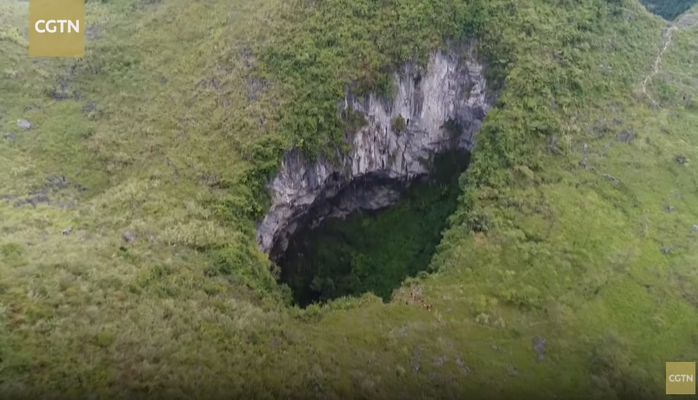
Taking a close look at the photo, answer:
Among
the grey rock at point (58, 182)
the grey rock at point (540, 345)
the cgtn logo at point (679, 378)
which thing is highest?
the grey rock at point (58, 182)

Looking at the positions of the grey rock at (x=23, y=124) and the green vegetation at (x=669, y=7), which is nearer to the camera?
the grey rock at (x=23, y=124)

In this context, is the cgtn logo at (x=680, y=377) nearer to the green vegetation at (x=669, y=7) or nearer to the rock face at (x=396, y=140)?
the rock face at (x=396, y=140)

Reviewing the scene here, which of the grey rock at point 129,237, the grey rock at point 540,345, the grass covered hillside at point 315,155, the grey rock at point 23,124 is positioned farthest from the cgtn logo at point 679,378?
the grey rock at point 23,124

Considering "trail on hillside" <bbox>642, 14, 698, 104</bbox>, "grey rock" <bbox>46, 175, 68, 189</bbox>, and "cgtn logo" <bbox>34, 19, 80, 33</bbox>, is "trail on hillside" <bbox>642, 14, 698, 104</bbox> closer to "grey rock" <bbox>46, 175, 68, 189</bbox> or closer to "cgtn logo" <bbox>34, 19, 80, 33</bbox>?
"grey rock" <bbox>46, 175, 68, 189</bbox>

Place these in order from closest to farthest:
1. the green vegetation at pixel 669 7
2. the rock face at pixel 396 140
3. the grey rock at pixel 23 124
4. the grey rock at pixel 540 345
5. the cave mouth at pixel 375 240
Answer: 1. the grey rock at pixel 540 345
2. the grey rock at pixel 23 124
3. the cave mouth at pixel 375 240
4. the rock face at pixel 396 140
5. the green vegetation at pixel 669 7

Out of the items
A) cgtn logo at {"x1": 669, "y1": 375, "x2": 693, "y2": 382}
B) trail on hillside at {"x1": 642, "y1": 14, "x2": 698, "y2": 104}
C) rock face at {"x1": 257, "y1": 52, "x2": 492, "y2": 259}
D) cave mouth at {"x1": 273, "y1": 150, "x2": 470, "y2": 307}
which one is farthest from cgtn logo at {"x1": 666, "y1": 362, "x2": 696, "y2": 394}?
trail on hillside at {"x1": 642, "y1": 14, "x2": 698, "y2": 104}

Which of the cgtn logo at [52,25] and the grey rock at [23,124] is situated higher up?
the cgtn logo at [52,25]
